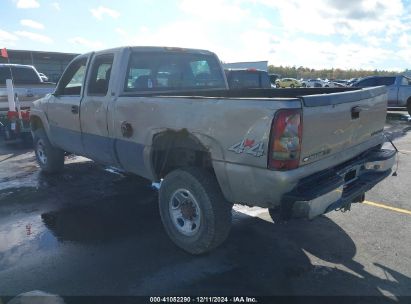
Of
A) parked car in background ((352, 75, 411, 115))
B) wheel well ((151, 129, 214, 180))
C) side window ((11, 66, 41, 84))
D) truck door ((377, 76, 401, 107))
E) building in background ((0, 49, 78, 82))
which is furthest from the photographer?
building in background ((0, 49, 78, 82))

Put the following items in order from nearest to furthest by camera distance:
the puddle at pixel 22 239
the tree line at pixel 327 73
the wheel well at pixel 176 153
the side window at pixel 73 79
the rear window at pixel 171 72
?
the wheel well at pixel 176 153 < the puddle at pixel 22 239 < the rear window at pixel 171 72 < the side window at pixel 73 79 < the tree line at pixel 327 73

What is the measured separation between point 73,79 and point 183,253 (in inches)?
133

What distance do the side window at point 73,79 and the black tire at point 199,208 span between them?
2.46 meters

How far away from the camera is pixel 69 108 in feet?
18.2

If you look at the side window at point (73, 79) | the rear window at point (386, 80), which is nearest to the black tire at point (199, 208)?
the side window at point (73, 79)

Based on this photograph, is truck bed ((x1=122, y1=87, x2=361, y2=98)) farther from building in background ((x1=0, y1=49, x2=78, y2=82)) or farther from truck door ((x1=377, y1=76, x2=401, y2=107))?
building in background ((x1=0, y1=49, x2=78, y2=82))

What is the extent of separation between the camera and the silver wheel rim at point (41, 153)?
22.7 ft

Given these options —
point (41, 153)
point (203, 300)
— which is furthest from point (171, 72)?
point (41, 153)

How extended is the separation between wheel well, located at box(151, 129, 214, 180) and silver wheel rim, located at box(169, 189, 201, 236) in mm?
348

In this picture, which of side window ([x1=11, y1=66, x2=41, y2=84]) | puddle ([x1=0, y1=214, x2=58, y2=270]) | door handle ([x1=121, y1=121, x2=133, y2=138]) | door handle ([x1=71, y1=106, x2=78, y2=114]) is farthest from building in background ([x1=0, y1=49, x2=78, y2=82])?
door handle ([x1=121, y1=121, x2=133, y2=138])

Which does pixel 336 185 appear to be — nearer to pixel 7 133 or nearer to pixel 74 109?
pixel 74 109

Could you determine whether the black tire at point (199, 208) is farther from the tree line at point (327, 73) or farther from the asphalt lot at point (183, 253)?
the tree line at point (327, 73)

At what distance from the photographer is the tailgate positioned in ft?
9.99

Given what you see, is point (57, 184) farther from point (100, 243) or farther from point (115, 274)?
point (115, 274)
